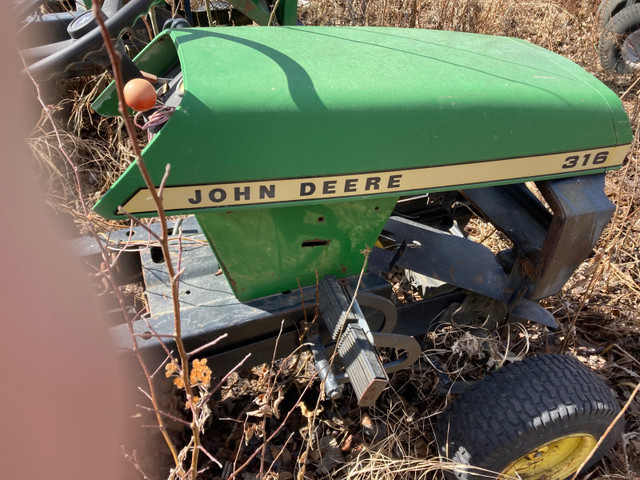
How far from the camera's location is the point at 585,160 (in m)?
1.53

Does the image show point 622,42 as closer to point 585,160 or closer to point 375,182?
point 585,160

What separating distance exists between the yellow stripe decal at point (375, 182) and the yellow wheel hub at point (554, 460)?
831 mm

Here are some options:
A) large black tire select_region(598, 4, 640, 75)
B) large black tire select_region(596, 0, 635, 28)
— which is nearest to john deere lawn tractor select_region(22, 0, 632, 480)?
large black tire select_region(598, 4, 640, 75)

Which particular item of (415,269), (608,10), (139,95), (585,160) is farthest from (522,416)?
(608,10)

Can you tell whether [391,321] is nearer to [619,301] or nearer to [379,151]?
[379,151]

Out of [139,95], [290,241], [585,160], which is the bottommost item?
[290,241]

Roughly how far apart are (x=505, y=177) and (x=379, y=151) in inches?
16.2

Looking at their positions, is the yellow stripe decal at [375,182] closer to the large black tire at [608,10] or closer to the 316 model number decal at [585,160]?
the 316 model number decal at [585,160]

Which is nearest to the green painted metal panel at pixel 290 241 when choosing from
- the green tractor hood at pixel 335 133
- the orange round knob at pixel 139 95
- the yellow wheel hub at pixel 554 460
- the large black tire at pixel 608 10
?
A: the green tractor hood at pixel 335 133

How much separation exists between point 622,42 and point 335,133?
394 centimetres

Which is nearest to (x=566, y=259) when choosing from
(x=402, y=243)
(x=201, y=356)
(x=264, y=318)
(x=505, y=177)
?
(x=505, y=177)

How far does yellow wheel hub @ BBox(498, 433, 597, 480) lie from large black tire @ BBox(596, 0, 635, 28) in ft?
12.5

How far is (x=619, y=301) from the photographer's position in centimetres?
255

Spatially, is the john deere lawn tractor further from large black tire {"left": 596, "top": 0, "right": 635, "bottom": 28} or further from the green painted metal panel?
large black tire {"left": 596, "top": 0, "right": 635, "bottom": 28}
